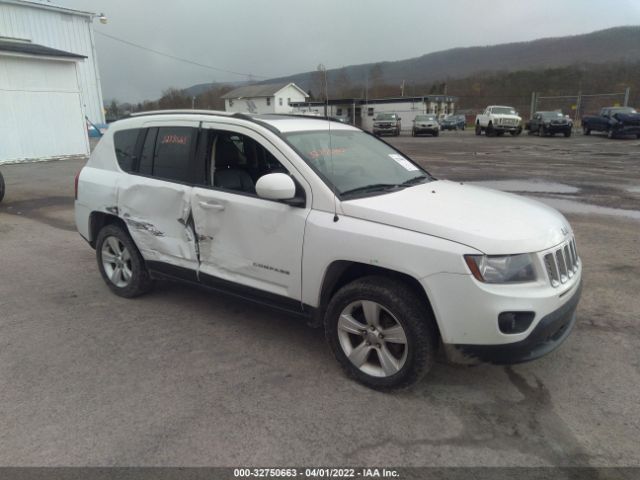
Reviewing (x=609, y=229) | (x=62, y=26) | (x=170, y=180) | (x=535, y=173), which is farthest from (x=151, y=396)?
(x=62, y=26)

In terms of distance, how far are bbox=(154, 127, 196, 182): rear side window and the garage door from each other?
50.3 ft

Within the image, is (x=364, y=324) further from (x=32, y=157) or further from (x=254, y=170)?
(x=32, y=157)

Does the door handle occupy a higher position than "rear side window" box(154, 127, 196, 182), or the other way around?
"rear side window" box(154, 127, 196, 182)

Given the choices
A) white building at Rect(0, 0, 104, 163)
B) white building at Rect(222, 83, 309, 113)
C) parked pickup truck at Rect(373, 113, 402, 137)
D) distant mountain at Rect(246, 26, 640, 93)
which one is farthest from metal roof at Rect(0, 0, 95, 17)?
distant mountain at Rect(246, 26, 640, 93)

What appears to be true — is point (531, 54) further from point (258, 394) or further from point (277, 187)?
point (258, 394)

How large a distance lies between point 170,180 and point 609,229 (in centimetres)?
635

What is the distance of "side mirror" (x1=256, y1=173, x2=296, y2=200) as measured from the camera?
10.9ft

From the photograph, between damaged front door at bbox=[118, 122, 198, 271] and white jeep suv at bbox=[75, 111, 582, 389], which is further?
damaged front door at bbox=[118, 122, 198, 271]

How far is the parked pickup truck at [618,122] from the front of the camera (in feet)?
86.7

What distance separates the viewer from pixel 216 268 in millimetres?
3990

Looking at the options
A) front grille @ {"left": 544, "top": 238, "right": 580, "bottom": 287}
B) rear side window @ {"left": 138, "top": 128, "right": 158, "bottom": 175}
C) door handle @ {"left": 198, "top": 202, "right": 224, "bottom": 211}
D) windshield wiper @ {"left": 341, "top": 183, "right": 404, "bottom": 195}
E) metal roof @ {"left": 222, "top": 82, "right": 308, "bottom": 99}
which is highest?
metal roof @ {"left": 222, "top": 82, "right": 308, "bottom": 99}

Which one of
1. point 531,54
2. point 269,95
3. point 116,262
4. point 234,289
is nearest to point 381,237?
point 234,289

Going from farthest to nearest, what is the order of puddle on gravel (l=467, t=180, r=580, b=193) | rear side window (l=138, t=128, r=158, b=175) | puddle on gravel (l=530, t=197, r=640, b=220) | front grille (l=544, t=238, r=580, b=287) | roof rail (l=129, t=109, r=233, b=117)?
puddle on gravel (l=467, t=180, r=580, b=193), puddle on gravel (l=530, t=197, r=640, b=220), rear side window (l=138, t=128, r=158, b=175), roof rail (l=129, t=109, r=233, b=117), front grille (l=544, t=238, r=580, b=287)

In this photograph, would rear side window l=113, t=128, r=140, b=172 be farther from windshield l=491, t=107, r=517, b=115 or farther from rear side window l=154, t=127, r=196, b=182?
windshield l=491, t=107, r=517, b=115
